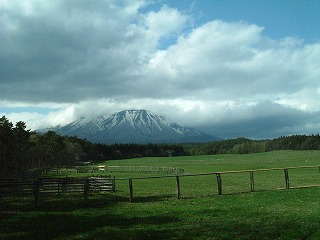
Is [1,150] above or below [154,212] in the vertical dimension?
above

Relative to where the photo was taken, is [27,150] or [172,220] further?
[27,150]

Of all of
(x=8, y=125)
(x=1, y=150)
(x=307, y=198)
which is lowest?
(x=307, y=198)

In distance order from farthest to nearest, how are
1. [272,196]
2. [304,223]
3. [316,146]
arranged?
[316,146]
[272,196]
[304,223]

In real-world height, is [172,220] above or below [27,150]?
below

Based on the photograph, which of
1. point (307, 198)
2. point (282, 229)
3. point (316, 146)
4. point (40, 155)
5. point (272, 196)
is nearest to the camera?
point (282, 229)

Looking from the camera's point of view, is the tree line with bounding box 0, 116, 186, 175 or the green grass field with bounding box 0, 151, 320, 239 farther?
the tree line with bounding box 0, 116, 186, 175

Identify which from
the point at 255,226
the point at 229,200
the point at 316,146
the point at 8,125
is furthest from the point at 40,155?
the point at 316,146

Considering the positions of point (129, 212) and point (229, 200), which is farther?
point (229, 200)

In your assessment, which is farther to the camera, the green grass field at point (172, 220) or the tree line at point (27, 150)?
the tree line at point (27, 150)

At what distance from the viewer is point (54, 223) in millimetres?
15211

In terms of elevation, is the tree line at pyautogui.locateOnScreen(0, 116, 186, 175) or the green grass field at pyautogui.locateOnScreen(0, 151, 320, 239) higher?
the tree line at pyautogui.locateOnScreen(0, 116, 186, 175)

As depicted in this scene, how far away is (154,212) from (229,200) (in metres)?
6.23

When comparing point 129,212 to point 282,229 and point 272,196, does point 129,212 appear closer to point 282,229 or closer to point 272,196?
point 282,229

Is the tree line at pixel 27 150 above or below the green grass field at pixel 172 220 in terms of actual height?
above
